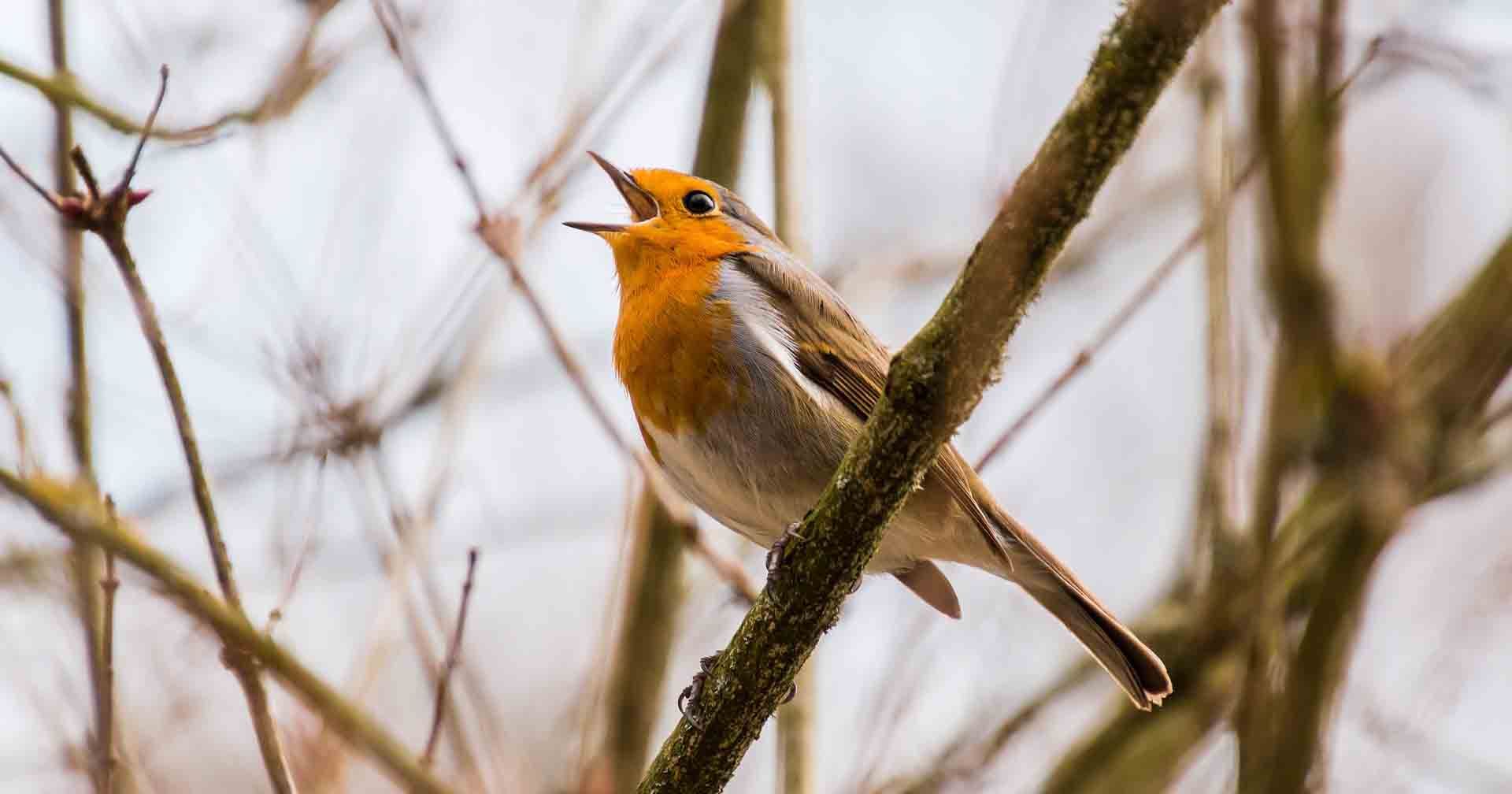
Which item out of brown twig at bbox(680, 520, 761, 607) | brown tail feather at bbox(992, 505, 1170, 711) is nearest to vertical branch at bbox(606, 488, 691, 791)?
brown twig at bbox(680, 520, 761, 607)

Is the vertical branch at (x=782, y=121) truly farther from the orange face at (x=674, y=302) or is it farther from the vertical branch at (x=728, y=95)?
the orange face at (x=674, y=302)

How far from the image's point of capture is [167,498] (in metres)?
5.95

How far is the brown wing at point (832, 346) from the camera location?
→ 4.15m

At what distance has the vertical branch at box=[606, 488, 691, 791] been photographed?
17.0ft

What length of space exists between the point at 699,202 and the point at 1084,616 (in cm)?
196

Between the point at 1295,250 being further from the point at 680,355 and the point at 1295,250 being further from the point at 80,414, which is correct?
the point at 80,414

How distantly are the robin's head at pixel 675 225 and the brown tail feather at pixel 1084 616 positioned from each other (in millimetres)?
1303

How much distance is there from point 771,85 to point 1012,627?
7.43 feet

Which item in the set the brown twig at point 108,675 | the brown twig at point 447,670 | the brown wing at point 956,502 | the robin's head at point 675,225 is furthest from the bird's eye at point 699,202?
the brown twig at point 108,675

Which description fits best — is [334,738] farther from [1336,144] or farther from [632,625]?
[1336,144]

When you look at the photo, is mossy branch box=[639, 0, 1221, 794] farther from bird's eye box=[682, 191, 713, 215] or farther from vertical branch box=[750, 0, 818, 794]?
bird's eye box=[682, 191, 713, 215]

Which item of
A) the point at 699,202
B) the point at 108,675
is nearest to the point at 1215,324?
the point at 699,202

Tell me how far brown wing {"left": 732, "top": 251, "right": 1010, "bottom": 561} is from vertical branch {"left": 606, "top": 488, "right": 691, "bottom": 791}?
1.10 metres

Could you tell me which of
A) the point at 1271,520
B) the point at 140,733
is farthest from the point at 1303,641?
the point at 140,733
